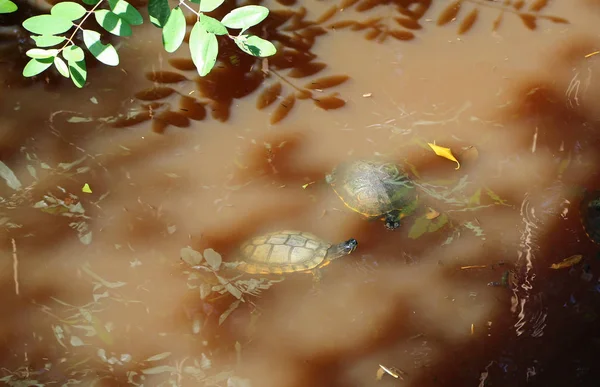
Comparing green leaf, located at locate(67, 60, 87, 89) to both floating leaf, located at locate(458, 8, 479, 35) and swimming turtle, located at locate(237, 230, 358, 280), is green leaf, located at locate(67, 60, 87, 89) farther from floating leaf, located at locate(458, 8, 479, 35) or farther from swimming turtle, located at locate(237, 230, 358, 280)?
floating leaf, located at locate(458, 8, 479, 35)

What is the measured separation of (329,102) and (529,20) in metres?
1.28

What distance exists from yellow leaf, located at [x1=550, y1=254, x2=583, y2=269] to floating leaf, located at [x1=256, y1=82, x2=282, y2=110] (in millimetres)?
1500

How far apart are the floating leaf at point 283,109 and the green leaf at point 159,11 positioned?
3.15 ft

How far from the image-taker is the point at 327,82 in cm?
254

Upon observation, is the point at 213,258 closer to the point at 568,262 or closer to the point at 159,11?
the point at 159,11

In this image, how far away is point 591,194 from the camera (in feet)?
7.68

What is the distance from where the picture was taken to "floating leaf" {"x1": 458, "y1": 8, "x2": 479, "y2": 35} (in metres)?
2.73

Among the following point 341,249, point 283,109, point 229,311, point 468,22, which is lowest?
point 229,311

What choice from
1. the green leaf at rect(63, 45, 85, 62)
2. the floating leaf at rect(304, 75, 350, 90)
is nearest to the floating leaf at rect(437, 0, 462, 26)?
the floating leaf at rect(304, 75, 350, 90)

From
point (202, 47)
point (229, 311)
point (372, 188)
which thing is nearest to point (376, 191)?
point (372, 188)

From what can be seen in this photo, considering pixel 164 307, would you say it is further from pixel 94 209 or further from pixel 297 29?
pixel 297 29

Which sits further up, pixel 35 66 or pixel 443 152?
pixel 35 66

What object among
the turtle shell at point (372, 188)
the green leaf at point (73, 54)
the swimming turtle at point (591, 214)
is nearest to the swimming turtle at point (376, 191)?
the turtle shell at point (372, 188)

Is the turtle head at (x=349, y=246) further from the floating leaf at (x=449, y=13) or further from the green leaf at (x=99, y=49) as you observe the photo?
the floating leaf at (x=449, y=13)
